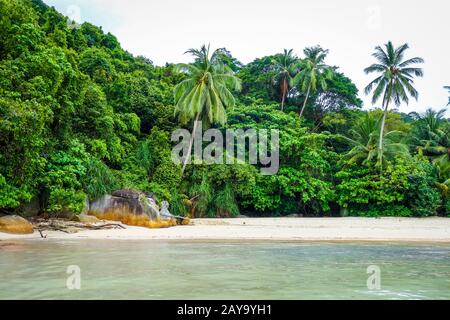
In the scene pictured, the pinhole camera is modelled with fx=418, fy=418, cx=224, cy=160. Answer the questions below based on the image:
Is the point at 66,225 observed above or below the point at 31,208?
below

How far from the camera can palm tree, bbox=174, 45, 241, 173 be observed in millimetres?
25484

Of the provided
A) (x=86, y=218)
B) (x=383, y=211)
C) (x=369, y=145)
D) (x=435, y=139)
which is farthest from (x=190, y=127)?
(x=435, y=139)

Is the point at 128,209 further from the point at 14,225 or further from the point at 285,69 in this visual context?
the point at 285,69

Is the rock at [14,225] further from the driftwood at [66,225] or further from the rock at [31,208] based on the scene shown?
the rock at [31,208]

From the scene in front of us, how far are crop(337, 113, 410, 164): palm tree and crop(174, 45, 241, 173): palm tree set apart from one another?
9.33m

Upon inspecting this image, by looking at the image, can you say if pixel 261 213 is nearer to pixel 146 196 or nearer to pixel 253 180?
pixel 253 180

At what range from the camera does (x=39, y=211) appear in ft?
57.7

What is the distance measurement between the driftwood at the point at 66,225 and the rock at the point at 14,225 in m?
0.80

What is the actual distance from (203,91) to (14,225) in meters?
14.3

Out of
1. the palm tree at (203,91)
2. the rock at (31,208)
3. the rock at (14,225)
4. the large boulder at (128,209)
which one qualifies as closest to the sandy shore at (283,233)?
the rock at (14,225)

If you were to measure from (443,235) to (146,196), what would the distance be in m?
12.8

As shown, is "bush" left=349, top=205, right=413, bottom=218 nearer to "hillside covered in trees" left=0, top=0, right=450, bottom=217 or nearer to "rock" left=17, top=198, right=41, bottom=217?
"hillside covered in trees" left=0, top=0, right=450, bottom=217

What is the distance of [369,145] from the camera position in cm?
2936
